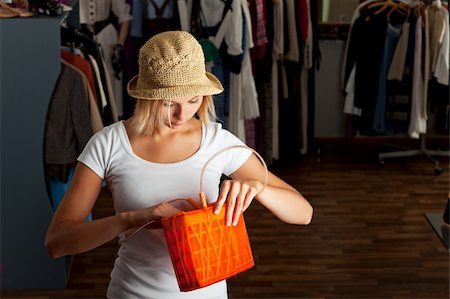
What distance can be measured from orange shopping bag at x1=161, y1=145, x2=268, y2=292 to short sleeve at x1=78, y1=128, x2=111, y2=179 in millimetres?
203

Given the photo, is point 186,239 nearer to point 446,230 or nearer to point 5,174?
point 446,230

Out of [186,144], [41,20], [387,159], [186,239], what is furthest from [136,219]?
[387,159]

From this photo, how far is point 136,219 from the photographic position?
1.65 m

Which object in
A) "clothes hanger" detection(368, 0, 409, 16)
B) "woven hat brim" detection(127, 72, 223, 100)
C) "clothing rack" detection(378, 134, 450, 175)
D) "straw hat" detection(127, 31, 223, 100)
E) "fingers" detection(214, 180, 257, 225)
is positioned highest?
"straw hat" detection(127, 31, 223, 100)

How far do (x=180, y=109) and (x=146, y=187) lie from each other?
0.58 feet

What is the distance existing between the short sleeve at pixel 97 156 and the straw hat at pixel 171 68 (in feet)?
0.39

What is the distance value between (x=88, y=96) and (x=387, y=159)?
283 centimetres

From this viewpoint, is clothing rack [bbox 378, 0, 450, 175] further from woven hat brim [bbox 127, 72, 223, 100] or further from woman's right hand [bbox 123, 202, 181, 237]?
woman's right hand [bbox 123, 202, 181, 237]

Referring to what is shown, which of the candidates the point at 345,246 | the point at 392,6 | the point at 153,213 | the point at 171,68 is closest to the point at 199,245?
the point at 153,213

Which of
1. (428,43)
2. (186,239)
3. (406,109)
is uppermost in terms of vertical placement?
(186,239)

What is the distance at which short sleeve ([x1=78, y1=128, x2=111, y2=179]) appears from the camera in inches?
69.2

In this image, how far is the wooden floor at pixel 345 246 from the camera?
380cm

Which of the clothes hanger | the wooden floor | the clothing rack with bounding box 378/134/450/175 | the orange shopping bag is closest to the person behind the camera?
the orange shopping bag

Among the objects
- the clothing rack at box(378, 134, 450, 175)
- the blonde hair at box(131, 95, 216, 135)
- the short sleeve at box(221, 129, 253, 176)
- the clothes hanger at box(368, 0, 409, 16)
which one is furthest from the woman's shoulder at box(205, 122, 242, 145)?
the clothing rack at box(378, 134, 450, 175)
